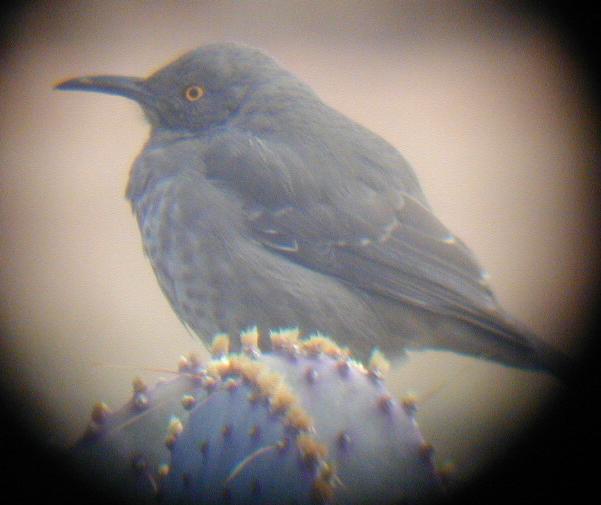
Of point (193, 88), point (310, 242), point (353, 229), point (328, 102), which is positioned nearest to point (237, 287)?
point (310, 242)

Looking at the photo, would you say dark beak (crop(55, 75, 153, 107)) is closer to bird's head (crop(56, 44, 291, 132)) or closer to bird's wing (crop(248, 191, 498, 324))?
bird's head (crop(56, 44, 291, 132))

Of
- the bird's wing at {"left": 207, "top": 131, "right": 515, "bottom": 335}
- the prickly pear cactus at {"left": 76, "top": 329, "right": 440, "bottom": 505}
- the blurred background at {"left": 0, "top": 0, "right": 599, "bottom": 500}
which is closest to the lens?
the prickly pear cactus at {"left": 76, "top": 329, "right": 440, "bottom": 505}

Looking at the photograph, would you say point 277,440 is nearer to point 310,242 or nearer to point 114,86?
point 310,242

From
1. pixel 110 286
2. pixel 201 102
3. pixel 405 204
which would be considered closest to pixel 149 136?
pixel 201 102

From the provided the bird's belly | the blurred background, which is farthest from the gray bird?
the blurred background

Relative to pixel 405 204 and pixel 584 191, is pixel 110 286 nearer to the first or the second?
pixel 405 204

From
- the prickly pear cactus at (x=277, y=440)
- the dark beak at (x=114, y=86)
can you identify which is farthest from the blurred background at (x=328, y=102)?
the prickly pear cactus at (x=277, y=440)
